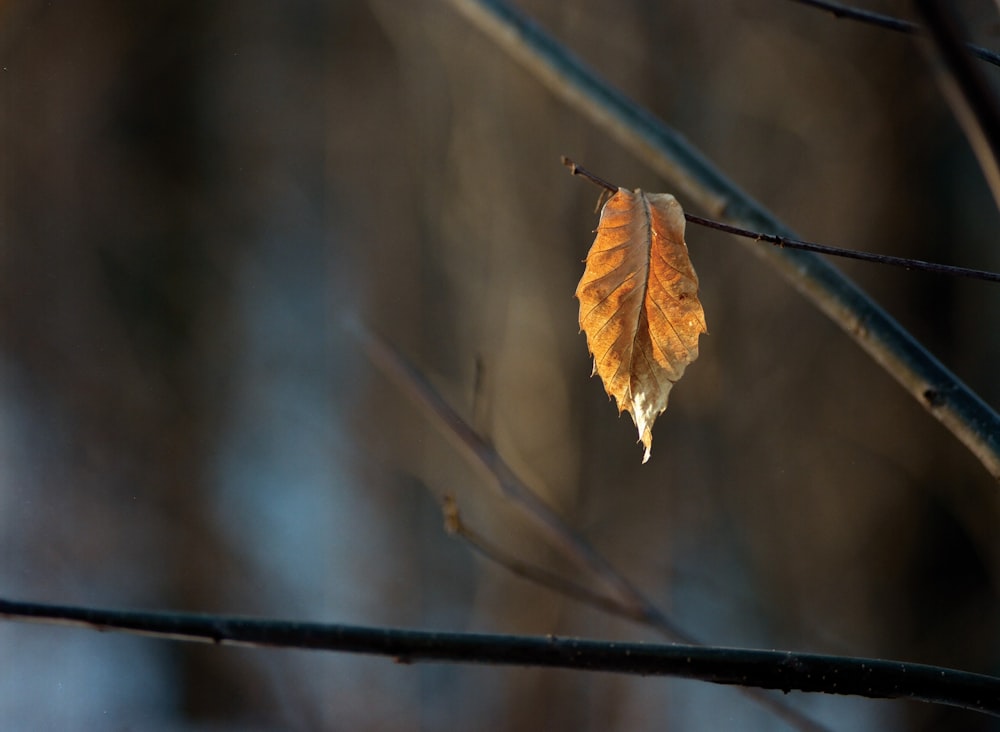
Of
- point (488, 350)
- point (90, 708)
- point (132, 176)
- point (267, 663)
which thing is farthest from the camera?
point (132, 176)

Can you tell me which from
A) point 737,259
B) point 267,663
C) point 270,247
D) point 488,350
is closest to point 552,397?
point 488,350

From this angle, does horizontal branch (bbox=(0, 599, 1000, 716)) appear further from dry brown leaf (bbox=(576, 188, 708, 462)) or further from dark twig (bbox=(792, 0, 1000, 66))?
dark twig (bbox=(792, 0, 1000, 66))

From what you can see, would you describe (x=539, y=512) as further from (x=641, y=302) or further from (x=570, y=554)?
(x=641, y=302)

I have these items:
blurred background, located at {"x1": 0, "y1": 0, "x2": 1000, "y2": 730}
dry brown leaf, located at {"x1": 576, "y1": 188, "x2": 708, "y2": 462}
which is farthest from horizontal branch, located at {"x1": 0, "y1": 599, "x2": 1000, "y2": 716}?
blurred background, located at {"x1": 0, "y1": 0, "x2": 1000, "y2": 730}

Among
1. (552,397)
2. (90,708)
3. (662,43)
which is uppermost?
(662,43)

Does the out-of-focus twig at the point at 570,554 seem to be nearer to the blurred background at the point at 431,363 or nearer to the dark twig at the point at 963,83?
the dark twig at the point at 963,83

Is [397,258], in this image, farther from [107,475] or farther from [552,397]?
[107,475]
